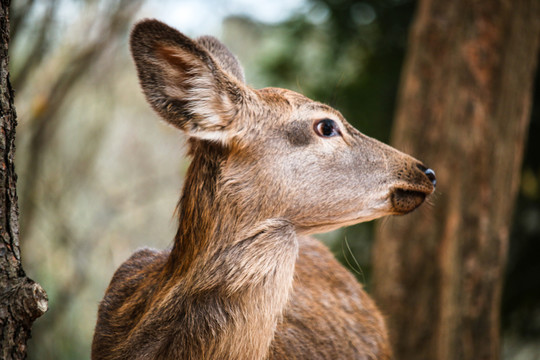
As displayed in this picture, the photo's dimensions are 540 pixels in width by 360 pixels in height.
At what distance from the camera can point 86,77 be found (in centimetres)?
741

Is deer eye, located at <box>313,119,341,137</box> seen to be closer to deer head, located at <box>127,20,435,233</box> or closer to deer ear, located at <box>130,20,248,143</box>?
deer head, located at <box>127,20,435,233</box>

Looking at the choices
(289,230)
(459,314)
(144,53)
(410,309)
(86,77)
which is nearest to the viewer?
(144,53)

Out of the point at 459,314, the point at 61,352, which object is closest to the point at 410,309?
the point at 459,314

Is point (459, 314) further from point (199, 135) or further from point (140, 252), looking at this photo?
point (199, 135)

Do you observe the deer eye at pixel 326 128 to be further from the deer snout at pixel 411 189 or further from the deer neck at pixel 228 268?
the deer neck at pixel 228 268

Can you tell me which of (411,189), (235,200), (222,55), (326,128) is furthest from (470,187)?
(235,200)

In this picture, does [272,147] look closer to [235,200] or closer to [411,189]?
[235,200]

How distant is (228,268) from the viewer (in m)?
2.76

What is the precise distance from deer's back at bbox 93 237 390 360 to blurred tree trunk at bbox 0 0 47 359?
0.58 m

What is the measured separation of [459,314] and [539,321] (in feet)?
7.29

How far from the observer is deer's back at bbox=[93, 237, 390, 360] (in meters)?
3.05

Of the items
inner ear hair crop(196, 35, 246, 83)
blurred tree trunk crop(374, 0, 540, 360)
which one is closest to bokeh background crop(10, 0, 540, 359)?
blurred tree trunk crop(374, 0, 540, 360)

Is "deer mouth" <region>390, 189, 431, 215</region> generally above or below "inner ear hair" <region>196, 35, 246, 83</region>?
below

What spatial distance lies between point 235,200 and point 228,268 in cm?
35
